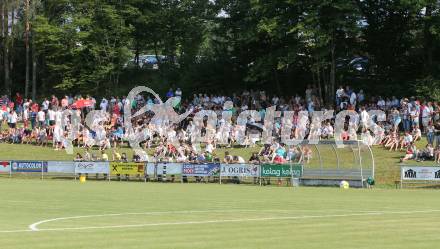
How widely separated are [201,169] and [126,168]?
4369 mm

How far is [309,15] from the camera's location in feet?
165

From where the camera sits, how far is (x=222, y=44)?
61188mm

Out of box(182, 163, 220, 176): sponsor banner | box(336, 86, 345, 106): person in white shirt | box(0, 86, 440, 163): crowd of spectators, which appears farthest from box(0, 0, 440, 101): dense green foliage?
box(182, 163, 220, 176): sponsor banner

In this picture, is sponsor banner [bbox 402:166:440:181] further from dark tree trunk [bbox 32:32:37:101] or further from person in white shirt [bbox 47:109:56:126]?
dark tree trunk [bbox 32:32:37:101]

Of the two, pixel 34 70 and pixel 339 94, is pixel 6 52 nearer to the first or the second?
pixel 34 70

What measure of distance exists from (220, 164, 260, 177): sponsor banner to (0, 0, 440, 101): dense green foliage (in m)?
16.1

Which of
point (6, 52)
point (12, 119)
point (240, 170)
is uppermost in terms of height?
point (6, 52)

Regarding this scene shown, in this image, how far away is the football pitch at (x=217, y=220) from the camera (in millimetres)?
13453

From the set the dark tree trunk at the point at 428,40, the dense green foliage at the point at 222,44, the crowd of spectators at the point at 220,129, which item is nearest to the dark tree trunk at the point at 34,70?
the dense green foliage at the point at 222,44

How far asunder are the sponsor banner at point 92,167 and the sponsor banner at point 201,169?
473cm

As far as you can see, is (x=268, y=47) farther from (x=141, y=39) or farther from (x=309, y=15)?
(x=141, y=39)

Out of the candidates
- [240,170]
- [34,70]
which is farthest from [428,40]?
[34,70]

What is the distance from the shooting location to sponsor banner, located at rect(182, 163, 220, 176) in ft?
121

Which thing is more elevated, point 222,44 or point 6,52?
point 6,52
